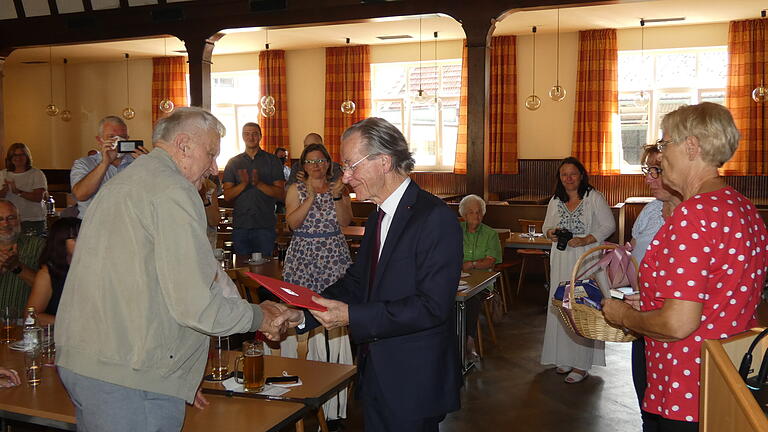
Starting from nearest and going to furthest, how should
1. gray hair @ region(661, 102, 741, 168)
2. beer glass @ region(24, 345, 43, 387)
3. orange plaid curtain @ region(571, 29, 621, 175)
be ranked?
gray hair @ region(661, 102, 741, 168) → beer glass @ region(24, 345, 43, 387) → orange plaid curtain @ region(571, 29, 621, 175)

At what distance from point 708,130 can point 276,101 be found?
14.0 m

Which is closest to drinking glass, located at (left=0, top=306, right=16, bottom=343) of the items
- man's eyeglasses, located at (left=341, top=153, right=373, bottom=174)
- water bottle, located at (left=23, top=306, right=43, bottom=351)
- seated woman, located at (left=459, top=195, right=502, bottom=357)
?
water bottle, located at (left=23, top=306, right=43, bottom=351)

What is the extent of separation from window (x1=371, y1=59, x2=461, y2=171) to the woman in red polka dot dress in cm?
1255

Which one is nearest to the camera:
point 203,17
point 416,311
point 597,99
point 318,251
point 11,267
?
point 416,311

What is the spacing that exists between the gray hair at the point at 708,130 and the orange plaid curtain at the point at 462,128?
1195 centimetres

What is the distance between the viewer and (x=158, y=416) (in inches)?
82.8

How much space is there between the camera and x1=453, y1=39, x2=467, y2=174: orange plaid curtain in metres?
14.1

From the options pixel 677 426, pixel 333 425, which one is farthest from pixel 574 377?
pixel 677 426

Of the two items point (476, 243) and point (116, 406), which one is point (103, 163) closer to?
point (476, 243)

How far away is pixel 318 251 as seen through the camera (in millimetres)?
4797

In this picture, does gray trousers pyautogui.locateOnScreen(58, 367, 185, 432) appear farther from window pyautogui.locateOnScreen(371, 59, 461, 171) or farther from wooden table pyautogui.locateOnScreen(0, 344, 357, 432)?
window pyautogui.locateOnScreen(371, 59, 461, 171)

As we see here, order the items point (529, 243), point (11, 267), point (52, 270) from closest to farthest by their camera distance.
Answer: point (52, 270), point (11, 267), point (529, 243)

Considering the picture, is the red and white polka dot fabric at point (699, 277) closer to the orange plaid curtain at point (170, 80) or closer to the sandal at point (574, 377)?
the sandal at point (574, 377)

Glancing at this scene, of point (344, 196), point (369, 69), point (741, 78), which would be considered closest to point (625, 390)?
point (344, 196)
